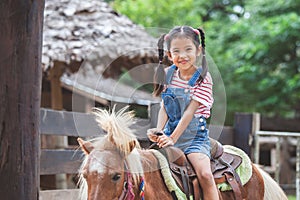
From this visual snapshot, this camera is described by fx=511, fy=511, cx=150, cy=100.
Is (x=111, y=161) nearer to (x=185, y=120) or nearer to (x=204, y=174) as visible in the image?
(x=185, y=120)

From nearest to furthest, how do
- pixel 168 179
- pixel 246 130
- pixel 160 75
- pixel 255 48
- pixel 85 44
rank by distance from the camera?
pixel 168 179 → pixel 160 75 → pixel 246 130 → pixel 85 44 → pixel 255 48

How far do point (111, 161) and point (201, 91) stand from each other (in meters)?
0.76

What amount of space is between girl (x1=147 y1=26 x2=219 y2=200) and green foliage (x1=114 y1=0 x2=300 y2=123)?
8533 mm

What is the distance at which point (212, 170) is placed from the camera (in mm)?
3344

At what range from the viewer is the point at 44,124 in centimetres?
463

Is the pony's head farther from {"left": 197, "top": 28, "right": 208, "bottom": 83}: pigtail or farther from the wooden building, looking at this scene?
the wooden building

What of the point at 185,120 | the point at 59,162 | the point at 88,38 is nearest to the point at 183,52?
the point at 185,120

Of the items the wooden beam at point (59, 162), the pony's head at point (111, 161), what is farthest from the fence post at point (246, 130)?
the pony's head at point (111, 161)

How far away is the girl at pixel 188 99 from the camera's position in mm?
3094

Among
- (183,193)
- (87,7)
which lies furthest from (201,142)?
(87,7)

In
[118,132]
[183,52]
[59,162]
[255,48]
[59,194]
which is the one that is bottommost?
[59,194]

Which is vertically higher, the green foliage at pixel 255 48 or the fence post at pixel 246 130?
the green foliage at pixel 255 48

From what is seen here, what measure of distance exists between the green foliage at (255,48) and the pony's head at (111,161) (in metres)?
9.01

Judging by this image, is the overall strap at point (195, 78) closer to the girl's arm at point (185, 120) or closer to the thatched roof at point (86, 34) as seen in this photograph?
the girl's arm at point (185, 120)
